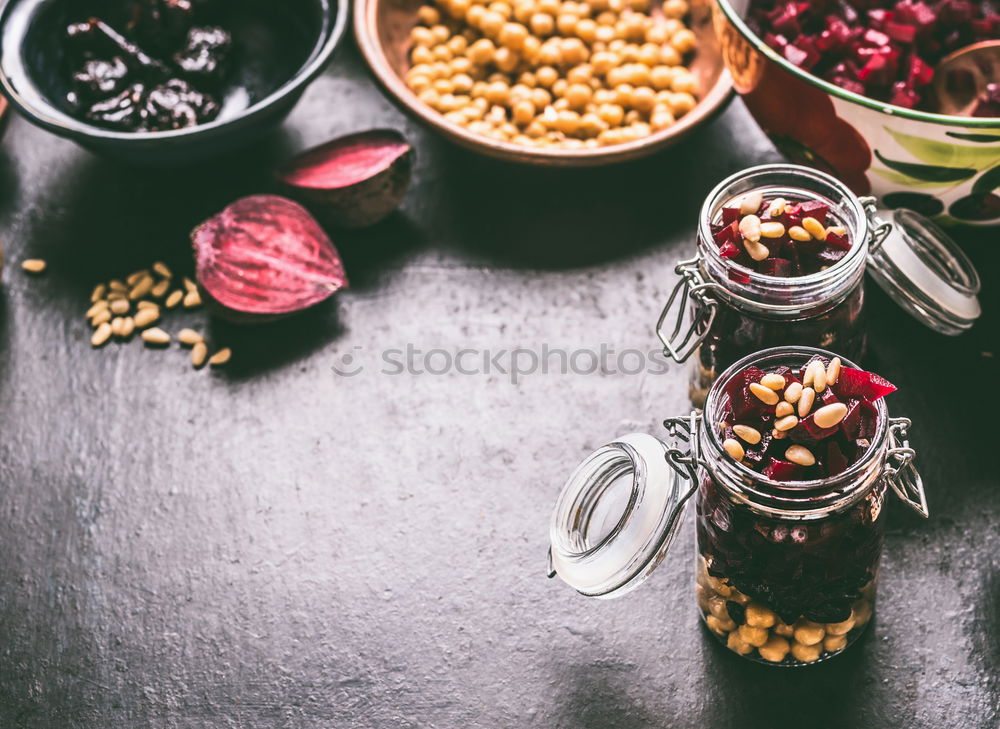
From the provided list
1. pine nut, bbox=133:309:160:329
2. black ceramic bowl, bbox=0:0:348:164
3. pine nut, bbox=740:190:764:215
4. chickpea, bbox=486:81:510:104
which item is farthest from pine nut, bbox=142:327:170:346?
pine nut, bbox=740:190:764:215

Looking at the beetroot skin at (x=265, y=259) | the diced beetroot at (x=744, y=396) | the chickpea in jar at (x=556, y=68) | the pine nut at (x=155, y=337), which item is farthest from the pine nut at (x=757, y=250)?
the pine nut at (x=155, y=337)

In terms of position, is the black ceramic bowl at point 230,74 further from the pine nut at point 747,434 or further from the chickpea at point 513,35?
the pine nut at point 747,434

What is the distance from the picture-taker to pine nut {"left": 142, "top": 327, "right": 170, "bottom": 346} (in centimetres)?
141

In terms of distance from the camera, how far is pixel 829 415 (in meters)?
0.91

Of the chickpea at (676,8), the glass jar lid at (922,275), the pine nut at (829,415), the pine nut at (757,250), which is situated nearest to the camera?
the pine nut at (829,415)

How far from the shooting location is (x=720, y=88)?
4.76ft

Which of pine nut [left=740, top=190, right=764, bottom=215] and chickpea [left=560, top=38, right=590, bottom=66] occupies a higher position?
pine nut [left=740, top=190, right=764, bottom=215]

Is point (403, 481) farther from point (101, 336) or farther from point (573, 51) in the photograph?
point (573, 51)

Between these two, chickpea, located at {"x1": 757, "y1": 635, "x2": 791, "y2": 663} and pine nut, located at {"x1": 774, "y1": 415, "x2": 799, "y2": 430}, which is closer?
pine nut, located at {"x1": 774, "y1": 415, "x2": 799, "y2": 430}

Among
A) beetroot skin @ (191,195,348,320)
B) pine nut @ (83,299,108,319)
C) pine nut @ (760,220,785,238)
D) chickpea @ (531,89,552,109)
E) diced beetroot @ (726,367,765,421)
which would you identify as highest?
pine nut @ (760,220,785,238)

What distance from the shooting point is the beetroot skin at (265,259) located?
4.53 ft

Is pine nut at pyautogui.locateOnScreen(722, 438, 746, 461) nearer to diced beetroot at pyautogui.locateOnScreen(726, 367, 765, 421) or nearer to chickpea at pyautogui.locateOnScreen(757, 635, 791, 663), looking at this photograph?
diced beetroot at pyautogui.locateOnScreen(726, 367, 765, 421)

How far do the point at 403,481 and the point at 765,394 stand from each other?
0.52 meters

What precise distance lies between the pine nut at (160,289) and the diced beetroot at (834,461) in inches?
36.9
